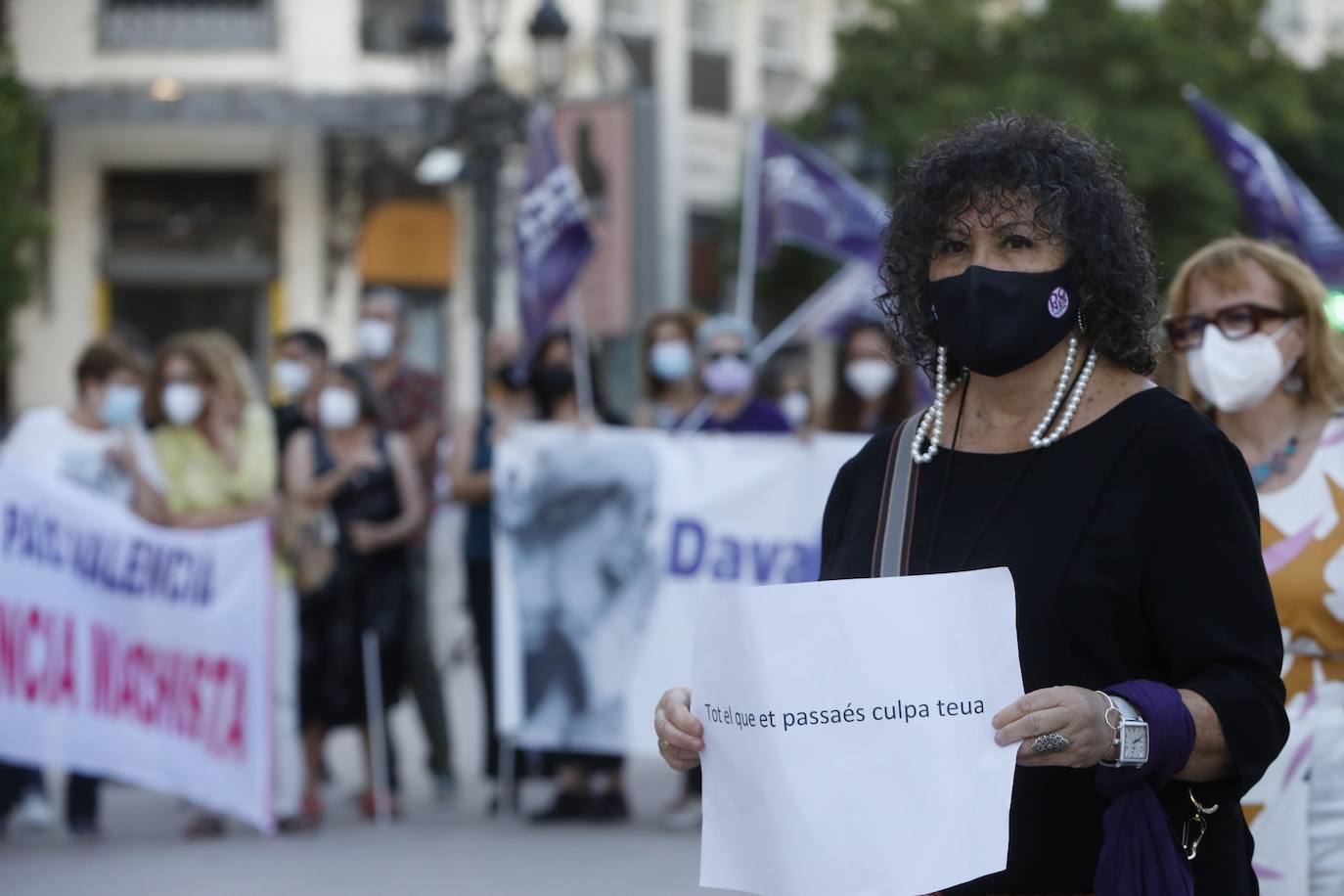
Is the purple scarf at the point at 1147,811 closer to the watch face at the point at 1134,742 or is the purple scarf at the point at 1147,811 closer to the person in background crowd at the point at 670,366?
the watch face at the point at 1134,742

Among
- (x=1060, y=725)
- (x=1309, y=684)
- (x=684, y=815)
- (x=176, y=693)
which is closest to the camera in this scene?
(x=1060, y=725)

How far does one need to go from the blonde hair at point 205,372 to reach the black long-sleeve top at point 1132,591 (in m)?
6.37

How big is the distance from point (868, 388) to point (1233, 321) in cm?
474

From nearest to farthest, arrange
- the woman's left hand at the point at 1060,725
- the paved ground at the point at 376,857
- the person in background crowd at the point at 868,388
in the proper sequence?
the woman's left hand at the point at 1060,725 < the paved ground at the point at 376,857 < the person in background crowd at the point at 868,388

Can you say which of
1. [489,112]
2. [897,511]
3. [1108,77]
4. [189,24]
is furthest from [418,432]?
[1108,77]

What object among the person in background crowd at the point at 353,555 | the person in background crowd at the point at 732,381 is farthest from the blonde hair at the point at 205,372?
the person in background crowd at the point at 732,381

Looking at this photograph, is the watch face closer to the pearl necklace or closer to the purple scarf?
the purple scarf

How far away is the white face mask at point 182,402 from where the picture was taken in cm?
862

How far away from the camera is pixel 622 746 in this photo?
846cm

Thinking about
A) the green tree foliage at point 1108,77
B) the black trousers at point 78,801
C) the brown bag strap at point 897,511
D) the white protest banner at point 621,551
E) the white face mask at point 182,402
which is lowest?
the black trousers at point 78,801

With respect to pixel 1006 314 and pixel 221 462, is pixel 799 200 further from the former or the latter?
pixel 1006 314

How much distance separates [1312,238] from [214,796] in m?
5.24

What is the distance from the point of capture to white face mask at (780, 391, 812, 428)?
371 inches

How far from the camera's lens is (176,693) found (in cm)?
819
